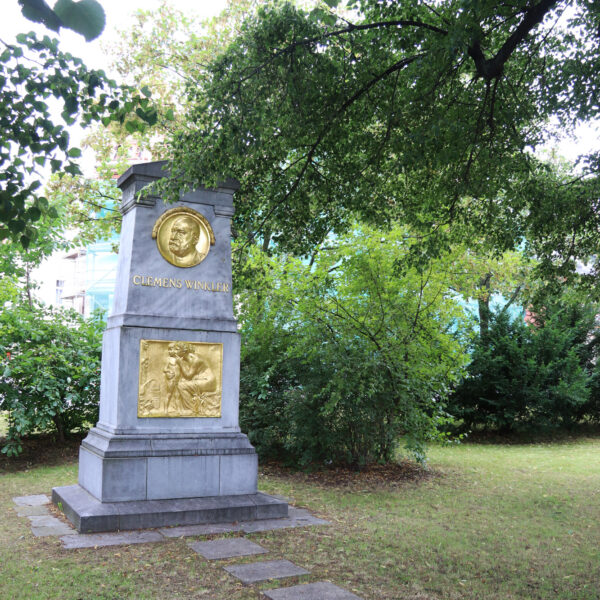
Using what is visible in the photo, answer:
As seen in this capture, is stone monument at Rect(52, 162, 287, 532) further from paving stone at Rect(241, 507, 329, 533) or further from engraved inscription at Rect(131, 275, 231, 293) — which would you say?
paving stone at Rect(241, 507, 329, 533)

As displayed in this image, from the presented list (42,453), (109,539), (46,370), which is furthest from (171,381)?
(42,453)

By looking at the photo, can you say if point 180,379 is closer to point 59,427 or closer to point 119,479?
point 119,479

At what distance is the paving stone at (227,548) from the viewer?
5.71m

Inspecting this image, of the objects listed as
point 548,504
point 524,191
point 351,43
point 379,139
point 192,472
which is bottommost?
point 548,504

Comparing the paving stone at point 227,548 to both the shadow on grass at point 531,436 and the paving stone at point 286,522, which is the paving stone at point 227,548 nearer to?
the paving stone at point 286,522

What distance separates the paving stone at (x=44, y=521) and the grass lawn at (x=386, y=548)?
13cm

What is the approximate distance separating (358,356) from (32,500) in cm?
510

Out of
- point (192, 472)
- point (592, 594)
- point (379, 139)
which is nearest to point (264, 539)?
point (192, 472)

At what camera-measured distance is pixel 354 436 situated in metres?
10.7

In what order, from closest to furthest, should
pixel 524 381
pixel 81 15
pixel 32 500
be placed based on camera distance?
pixel 81 15 < pixel 32 500 < pixel 524 381

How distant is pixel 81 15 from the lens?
5.45 feet

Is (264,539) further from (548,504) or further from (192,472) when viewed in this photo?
(548,504)

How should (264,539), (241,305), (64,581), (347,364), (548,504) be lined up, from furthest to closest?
(241,305)
(347,364)
(548,504)
(264,539)
(64,581)

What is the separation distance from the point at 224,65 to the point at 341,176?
2.66m
